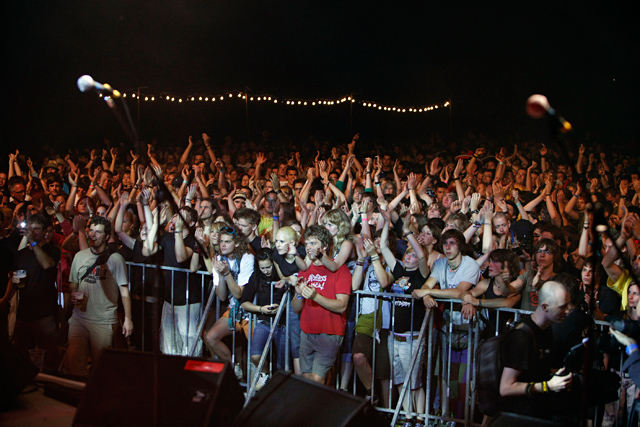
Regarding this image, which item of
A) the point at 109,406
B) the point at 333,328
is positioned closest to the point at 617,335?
the point at 333,328

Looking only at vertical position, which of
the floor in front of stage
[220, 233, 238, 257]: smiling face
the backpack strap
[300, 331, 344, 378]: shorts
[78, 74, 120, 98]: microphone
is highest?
[78, 74, 120, 98]: microphone

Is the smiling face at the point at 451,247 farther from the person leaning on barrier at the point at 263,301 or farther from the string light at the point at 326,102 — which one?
the string light at the point at 326,102

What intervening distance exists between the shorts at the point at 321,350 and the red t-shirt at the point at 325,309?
0.05 m

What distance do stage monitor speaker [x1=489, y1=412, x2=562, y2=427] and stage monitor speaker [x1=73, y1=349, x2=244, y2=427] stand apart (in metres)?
1.47

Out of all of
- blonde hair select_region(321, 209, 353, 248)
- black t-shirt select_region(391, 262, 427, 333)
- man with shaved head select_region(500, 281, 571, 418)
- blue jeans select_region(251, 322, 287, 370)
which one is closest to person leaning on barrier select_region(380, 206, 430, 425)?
black t-shirt select_region(391, 262, 427, 333)

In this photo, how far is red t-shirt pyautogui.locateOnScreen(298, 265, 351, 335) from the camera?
4766 millimetres

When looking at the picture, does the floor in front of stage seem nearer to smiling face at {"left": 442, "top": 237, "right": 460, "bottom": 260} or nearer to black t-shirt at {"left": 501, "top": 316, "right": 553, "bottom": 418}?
→ black t-shirt at {"left": 501, "top": 316, "right": 553, "bottom": 418}

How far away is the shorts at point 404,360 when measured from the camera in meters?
4.90

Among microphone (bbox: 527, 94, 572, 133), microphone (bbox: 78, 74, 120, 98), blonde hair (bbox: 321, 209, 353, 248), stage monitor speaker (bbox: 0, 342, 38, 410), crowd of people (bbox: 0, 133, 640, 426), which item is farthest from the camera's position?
blonde hair (bbox: 321, 209, 353, 248)

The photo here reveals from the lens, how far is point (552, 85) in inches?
672

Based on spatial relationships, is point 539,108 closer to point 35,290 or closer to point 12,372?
point 12,372

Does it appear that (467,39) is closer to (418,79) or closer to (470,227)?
(418,79)

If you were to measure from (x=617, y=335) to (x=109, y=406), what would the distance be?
9.98ft

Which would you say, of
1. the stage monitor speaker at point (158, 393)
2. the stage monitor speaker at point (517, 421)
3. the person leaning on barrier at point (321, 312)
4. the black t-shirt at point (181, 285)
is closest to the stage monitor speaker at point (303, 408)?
the stage monitor speaker at point (158, 393)
